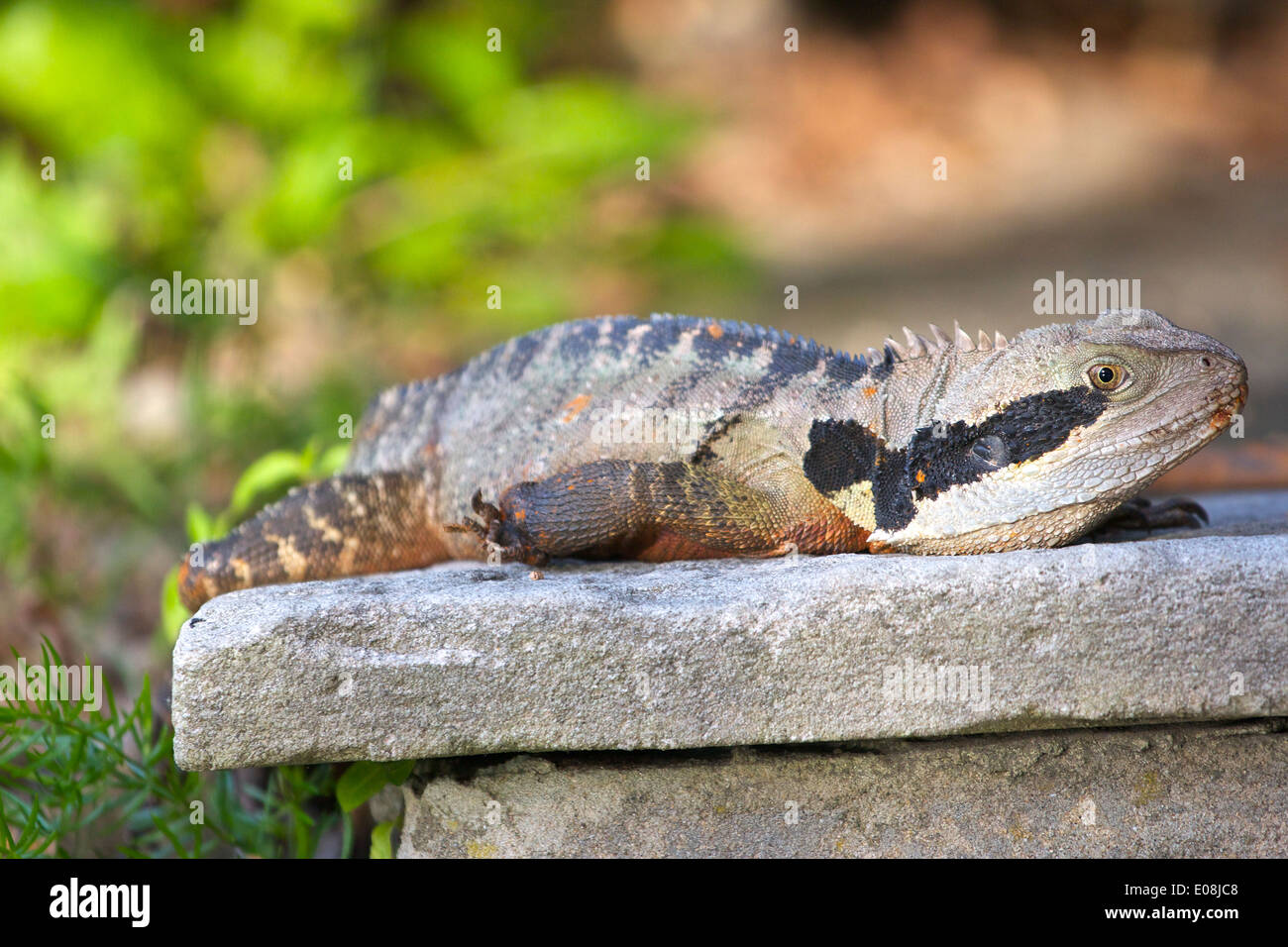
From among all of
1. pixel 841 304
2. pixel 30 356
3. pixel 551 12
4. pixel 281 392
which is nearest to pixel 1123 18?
pixel 841 304

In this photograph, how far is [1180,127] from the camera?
17.4 meters

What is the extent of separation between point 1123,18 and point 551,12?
9518mm

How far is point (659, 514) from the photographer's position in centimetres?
444

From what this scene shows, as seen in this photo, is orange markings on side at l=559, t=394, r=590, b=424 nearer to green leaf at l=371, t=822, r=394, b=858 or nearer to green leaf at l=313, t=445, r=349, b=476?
green leaf at l=371, t=822, r=394, b=858

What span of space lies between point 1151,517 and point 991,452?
3.95 feet

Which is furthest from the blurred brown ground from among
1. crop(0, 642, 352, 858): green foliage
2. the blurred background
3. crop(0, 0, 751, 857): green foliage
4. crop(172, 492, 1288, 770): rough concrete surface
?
crop(172, 492, 1288, 770): rough concrete surface

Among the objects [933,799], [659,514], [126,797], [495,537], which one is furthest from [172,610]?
[933,799]

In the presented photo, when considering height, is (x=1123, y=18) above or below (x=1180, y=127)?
above

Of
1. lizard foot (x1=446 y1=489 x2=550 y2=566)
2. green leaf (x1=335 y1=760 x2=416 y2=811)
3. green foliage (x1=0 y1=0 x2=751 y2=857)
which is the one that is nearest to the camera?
green leaf (x1=335 y1=760 x2=416 y2=811)

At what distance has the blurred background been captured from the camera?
8.38 metres

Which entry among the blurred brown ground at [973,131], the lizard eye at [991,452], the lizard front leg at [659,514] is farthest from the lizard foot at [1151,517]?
the blurred brown ground at [973,131]

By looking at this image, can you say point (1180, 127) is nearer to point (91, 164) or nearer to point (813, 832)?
point (91, 164)

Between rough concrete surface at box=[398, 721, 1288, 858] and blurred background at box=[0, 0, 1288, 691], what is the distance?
2.76 meters

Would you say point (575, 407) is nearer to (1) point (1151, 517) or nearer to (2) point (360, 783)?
(2) point (360, 783)
